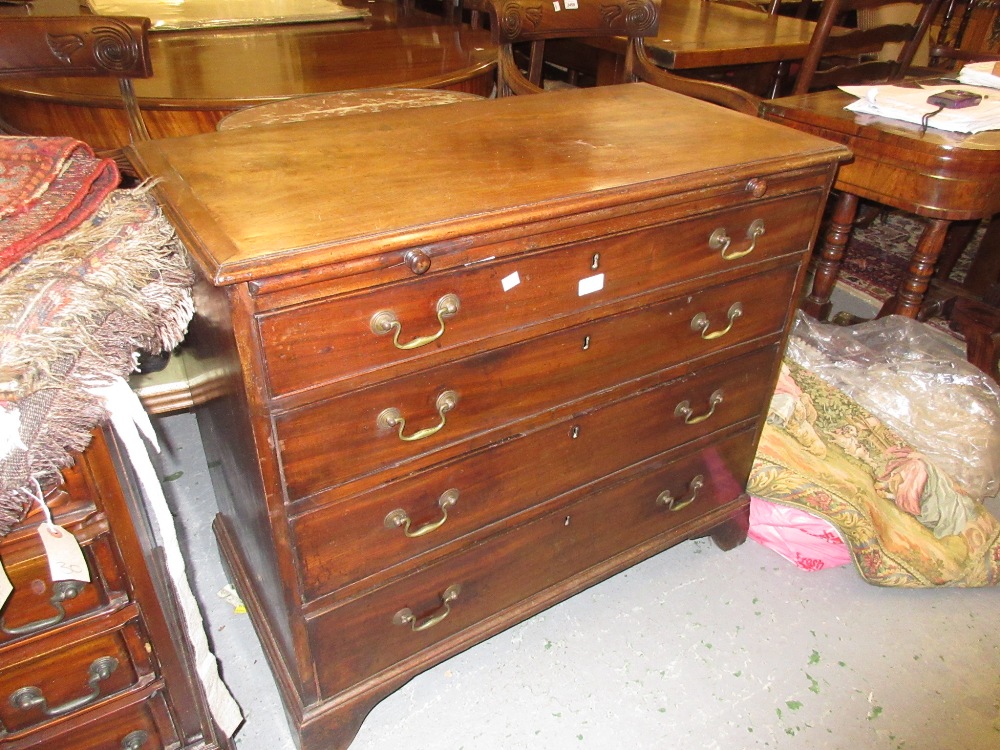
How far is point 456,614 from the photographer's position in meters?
1.36

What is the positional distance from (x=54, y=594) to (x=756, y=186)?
119 cm

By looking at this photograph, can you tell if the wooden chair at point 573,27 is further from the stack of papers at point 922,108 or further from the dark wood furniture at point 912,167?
the stack of papers at point 922,108

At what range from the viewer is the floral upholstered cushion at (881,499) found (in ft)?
5.65

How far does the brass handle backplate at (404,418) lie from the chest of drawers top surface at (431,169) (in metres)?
0.26

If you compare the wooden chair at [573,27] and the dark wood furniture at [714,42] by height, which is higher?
the wooden chair at [573,27]

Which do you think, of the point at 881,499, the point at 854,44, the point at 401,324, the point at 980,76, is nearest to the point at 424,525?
the point at 401,324

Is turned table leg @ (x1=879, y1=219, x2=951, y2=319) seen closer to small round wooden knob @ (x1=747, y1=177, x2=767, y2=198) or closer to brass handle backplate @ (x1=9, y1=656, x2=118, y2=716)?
small round wooden knob @ (x1=747, y1=177, x2=767, y2=198)

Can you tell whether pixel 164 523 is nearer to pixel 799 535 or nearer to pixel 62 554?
pixel 62 554

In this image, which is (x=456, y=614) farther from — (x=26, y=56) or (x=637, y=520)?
(x=26, y=56)

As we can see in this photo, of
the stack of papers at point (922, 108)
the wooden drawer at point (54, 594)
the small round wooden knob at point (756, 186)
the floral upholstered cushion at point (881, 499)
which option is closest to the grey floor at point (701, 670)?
the floral upholstered cushion at point (881, 499)

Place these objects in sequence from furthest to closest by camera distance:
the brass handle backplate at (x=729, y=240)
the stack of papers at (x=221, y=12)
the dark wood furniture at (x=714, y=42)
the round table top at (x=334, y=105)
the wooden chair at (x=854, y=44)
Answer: the dark wood furniture at (x=714, y=42), the stack of papers at (x=221, y=12), the wooden chair at (x=854, y=44), the round table top at (x=334, y=105), the brass handle backplate at (x=729, y=240)

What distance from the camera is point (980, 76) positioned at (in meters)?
2.15

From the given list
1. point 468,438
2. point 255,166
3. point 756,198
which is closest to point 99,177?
point 255,166

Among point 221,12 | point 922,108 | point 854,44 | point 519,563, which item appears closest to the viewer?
point 519,563
